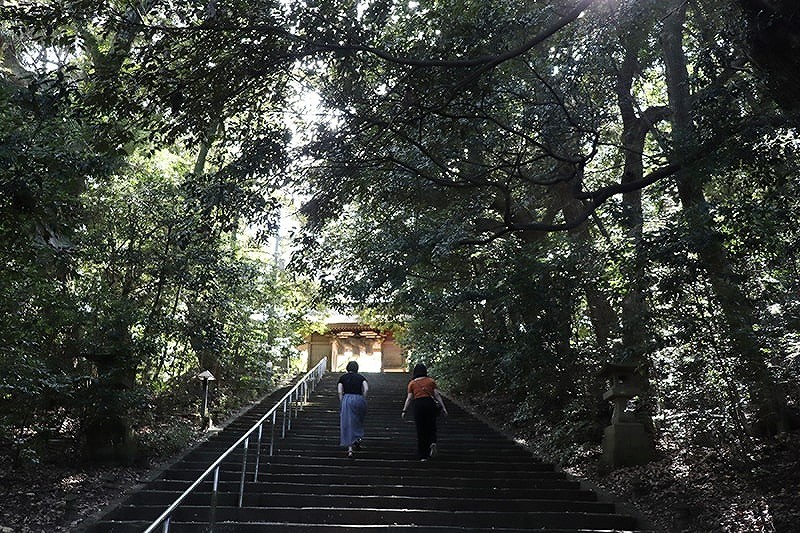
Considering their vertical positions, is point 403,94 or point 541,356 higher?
point 403,94

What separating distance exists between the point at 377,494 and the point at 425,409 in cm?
167

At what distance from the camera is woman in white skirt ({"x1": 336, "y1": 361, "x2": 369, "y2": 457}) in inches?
356

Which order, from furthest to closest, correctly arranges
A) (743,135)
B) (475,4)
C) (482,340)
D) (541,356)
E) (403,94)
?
(482,340) → (541,356) → (475,4) → (403,94) → (743,135)

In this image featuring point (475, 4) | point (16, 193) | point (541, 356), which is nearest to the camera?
point (16, 193)

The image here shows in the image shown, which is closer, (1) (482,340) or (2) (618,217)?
(2) (618,217)

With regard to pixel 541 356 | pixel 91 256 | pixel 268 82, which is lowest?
pixel 541 356

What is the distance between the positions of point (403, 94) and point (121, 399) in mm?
5129

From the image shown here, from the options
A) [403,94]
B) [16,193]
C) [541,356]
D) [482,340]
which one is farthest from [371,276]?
[16,193]

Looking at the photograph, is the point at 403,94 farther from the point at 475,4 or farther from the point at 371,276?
the point at 371,276

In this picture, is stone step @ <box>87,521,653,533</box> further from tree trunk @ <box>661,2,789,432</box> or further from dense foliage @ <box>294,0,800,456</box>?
dense foliage @ <box>294,0,800,456</box>

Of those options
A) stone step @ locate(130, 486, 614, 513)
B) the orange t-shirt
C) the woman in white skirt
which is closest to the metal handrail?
stone step @ locate(130, 486, 614, 513)

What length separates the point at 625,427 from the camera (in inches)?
310

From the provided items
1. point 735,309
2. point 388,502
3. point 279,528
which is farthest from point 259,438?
point 735,309

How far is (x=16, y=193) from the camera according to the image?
5465 mm
